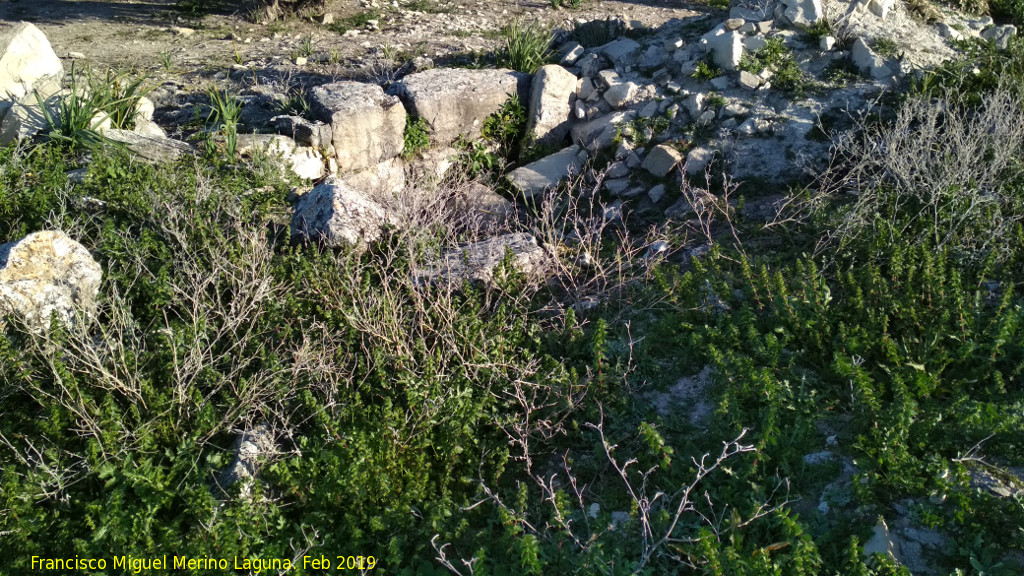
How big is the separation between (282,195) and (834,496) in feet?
14.8

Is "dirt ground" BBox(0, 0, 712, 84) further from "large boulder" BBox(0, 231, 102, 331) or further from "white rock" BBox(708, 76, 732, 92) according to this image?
"large boulder" BBox(0, 231, 102, 331)

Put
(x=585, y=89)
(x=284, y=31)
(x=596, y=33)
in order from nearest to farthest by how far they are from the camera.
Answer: (x=585, y=89), (x=596, y=33), (x=284, y=31)

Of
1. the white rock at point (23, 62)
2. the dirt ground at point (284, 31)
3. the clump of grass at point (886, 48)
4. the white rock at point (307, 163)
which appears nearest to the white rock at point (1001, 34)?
the clump of grass at point (886, 48)

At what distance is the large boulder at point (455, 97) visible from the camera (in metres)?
7.08

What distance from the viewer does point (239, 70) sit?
8.22 m

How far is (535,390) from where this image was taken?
4.23 m

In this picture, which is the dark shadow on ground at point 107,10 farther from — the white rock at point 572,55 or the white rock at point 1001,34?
the white rock at point 1001,34

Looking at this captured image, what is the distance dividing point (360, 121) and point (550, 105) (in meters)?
1.85

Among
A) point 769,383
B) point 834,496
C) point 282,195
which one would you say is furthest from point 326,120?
point 834,496

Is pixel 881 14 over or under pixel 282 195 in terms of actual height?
over

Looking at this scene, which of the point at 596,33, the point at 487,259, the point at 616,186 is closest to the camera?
the point at 487,259

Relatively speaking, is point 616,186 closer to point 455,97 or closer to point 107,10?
point 455,97

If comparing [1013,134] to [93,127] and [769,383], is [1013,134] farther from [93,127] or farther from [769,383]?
[93,127]

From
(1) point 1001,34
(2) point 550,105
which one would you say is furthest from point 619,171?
(1) point 1001,34
